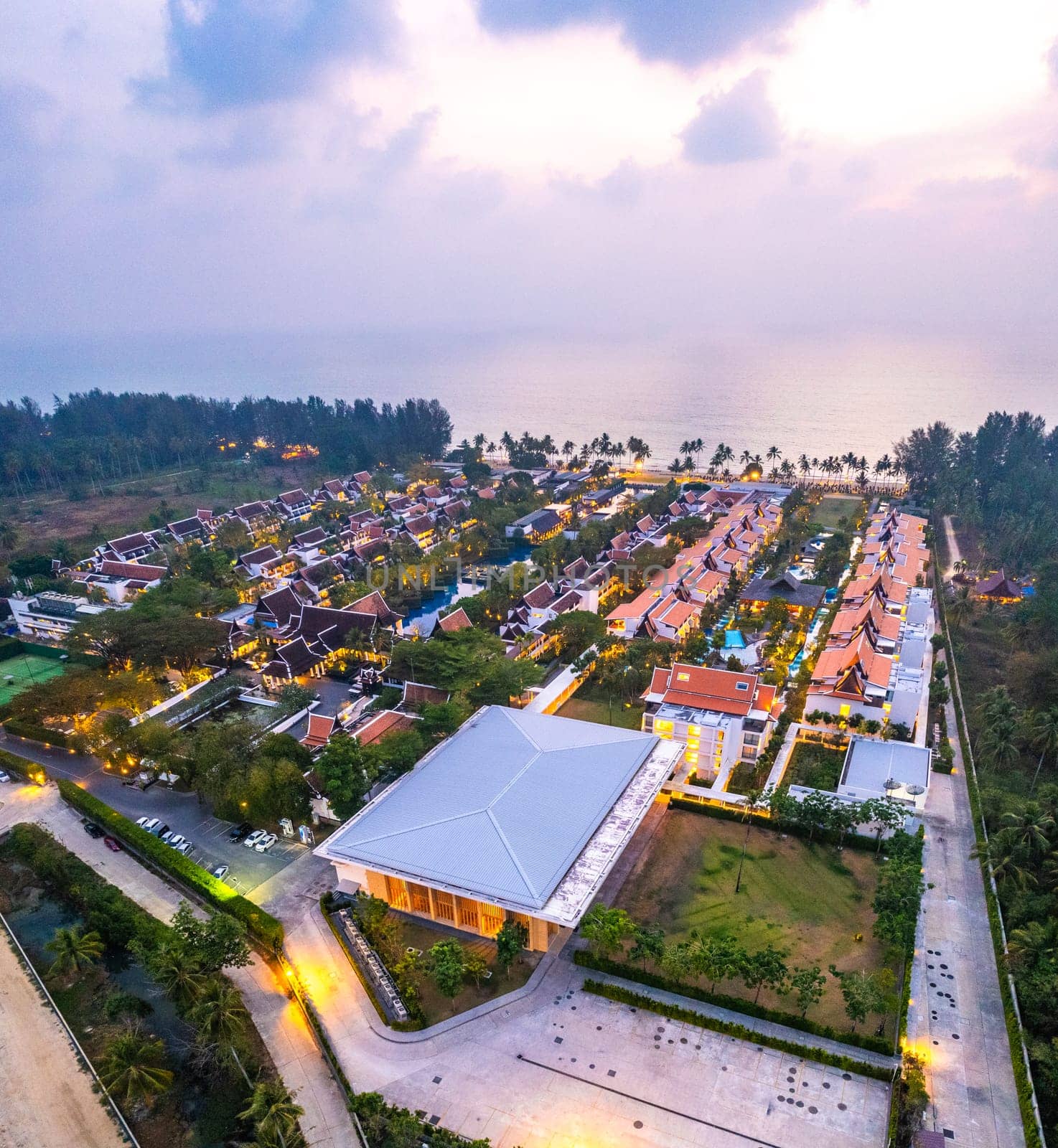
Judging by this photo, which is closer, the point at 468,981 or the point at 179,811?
the point at 468,981

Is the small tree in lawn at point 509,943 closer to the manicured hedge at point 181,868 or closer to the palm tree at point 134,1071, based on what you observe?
the manicured hedge at point 181,868

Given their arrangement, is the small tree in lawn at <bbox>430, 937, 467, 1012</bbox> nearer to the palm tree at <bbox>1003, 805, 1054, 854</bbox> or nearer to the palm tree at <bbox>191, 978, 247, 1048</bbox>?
the palm tree at <bbox>191, 978, 247, 1048</bbox>

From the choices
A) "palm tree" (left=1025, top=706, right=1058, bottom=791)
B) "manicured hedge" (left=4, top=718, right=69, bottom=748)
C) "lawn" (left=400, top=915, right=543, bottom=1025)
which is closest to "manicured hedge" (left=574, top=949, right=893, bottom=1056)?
"lawn" (left=400, top=915, right=543, bottom=1025)

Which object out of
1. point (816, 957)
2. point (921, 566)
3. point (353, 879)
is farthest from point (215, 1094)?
point (921, 566)

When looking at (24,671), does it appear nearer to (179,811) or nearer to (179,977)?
(179,811)

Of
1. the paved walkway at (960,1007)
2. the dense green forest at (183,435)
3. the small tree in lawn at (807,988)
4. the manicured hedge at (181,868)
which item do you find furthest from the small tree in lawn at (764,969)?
the dense green forest at (183,435)

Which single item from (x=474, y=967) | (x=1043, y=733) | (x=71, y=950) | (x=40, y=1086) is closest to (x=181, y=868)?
(x=71, y=950)
